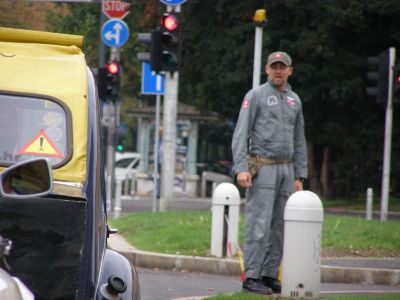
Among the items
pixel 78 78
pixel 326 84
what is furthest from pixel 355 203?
pixel 78 78

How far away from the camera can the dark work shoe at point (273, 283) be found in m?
10.2

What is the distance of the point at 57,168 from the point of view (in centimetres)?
571

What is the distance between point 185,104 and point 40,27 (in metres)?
36.5

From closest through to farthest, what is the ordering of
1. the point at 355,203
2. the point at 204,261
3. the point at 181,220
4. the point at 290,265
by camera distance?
the point at 290,265
the point at 204,261
the point at 181,220
the point at 355,203

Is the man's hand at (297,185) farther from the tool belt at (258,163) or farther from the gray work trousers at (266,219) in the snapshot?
the tool belt at (258,163)

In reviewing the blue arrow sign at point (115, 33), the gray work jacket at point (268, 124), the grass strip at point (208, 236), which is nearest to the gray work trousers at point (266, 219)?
the gray work jacket at point (268, 124)

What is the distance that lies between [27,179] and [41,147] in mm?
1308

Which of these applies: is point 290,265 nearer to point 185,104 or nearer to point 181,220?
point 181,220

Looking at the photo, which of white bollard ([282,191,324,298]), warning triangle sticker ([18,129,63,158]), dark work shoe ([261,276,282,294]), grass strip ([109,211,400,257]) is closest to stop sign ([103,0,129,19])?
grass strip ([109,211,400,257])

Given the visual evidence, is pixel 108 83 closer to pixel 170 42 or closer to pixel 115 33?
pixel 115 33

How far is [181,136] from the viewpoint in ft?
158

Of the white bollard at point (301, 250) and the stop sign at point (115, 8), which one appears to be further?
the stop sign at point (115, 8)

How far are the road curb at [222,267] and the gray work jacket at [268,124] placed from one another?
8.44 ft

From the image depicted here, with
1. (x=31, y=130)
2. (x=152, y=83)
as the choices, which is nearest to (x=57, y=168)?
(x=31, y=130)
